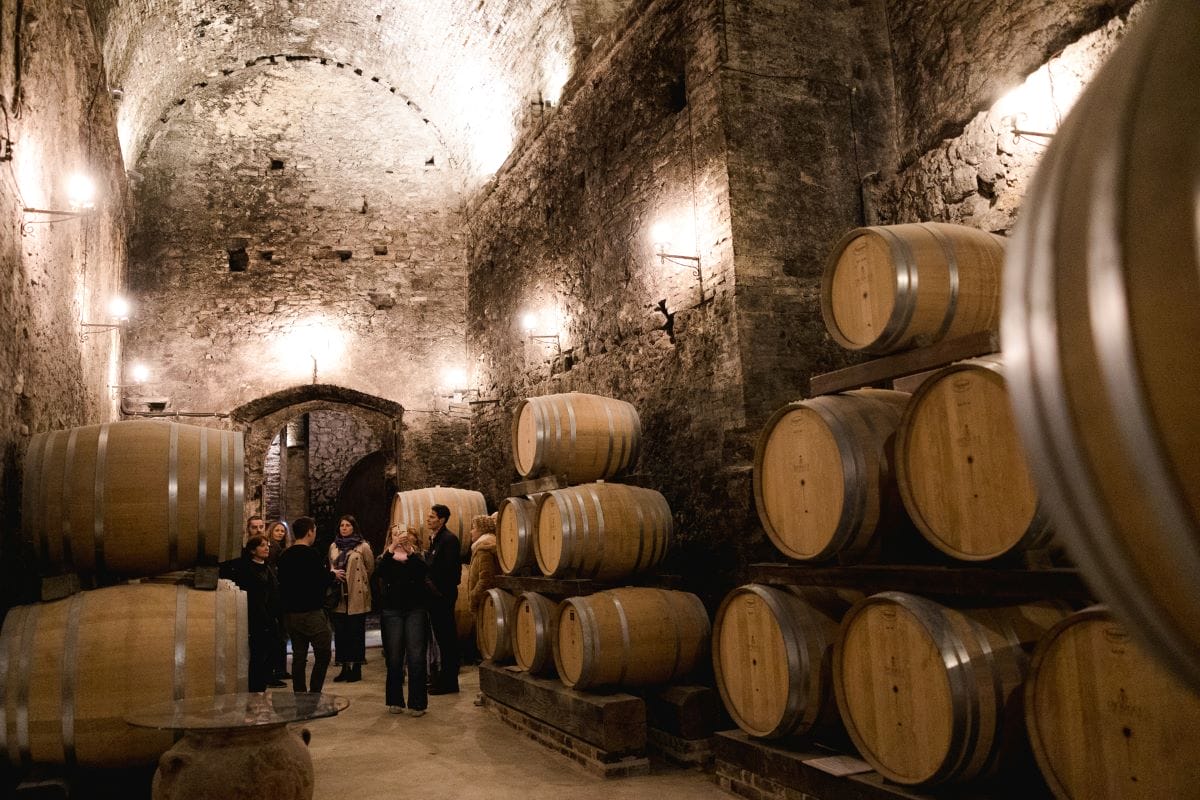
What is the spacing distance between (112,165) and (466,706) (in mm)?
6204

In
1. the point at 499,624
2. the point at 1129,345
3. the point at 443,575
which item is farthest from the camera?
the point at 443,575

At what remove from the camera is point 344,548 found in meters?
8.75

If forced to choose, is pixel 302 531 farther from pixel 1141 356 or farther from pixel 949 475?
pixel 1141 356

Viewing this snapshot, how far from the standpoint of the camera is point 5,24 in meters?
4.10

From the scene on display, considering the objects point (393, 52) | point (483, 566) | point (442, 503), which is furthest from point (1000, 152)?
point (393, 52)

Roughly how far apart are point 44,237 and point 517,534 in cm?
347

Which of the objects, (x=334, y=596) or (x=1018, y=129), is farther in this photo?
(x=334, y=596)

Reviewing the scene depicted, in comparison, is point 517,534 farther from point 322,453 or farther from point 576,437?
point 322,453

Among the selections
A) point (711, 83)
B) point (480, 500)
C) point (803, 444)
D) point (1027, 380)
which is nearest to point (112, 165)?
point (480, 500)

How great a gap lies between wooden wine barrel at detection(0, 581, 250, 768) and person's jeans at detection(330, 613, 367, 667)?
477cm

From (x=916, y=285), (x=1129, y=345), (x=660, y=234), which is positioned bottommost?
(x=1129, y=345)

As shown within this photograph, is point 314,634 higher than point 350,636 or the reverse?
higher

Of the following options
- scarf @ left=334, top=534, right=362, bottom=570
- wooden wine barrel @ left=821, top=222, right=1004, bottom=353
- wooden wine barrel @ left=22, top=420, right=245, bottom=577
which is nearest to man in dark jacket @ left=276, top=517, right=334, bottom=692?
wooden wine barrel @ left=22, top=420, right=245, bottom=577

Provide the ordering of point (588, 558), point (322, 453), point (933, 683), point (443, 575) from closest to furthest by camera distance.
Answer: point (933, 683)
point (588, 558)
point (443, 575)
point (322, 453)
